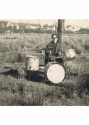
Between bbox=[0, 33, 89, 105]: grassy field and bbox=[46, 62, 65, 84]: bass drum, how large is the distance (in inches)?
2.8

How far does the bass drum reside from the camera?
18578mm

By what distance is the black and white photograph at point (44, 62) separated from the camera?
61.0ft

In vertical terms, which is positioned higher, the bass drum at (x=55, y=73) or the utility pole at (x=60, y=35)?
the utility pole at (x=60, y=35)

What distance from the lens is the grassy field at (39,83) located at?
18.6m

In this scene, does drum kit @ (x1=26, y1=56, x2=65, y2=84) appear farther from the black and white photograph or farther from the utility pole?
the utility pole

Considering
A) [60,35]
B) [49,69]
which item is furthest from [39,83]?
[60,35]

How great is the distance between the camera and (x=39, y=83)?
61.1 ft

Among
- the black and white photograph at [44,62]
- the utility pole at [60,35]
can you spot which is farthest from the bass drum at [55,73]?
the utility pole at [60,35]

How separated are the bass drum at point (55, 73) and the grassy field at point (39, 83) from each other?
71mm

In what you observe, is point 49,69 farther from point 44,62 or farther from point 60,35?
point 60,35

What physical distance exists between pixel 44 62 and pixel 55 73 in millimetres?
196

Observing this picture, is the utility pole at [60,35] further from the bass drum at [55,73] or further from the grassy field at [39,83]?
the bass drum at [55,73]

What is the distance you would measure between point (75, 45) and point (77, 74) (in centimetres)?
37
